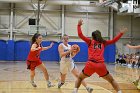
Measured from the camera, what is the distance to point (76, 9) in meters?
30.4

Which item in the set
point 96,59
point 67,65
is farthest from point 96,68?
point 67,65

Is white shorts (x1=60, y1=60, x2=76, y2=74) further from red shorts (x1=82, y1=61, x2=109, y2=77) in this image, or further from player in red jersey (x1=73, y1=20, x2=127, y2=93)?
red shorts (x1=82, y1=61, x2=109, y2=77)

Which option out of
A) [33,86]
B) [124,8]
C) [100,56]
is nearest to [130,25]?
[124,8]

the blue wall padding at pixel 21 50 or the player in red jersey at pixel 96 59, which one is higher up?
the player in red jersey at pixel 96 59

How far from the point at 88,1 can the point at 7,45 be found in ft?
29.9

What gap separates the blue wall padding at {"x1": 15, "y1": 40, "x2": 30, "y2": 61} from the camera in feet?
93.5

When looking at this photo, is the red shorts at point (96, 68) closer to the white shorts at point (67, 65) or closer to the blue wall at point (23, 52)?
the white shorts at point (67, 65)

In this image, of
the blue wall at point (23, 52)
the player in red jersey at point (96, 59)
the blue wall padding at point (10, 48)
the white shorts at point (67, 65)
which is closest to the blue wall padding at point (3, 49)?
the blue wall at point (23, 52)

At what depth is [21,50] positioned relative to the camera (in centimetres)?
2855

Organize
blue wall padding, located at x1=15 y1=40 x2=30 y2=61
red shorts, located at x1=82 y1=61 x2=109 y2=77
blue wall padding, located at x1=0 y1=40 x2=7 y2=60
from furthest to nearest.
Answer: blue wall padding, located at x1=15 y1=40 x2=30 y2=61 < blue wall padding, located at x1=0 y1=40 x2=7 y2=60 < red shorts, located at x1=82 y1=61 x2=109 y2=77

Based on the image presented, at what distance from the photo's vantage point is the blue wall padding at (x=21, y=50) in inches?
1122

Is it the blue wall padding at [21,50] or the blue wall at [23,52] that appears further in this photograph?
the blue wall padding at [21,50]

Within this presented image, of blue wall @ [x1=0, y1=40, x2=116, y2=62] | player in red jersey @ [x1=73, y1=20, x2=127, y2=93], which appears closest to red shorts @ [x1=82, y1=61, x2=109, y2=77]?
player in red jersey @ [x1=73, y1=20, x2=127, y2=93]

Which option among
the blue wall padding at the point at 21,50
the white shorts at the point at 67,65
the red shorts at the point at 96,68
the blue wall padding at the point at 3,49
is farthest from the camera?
the blue wall padding at the point at 21,50
